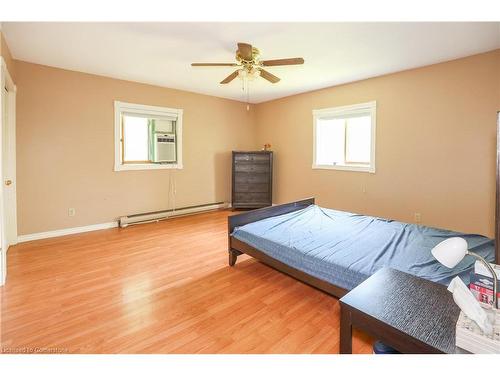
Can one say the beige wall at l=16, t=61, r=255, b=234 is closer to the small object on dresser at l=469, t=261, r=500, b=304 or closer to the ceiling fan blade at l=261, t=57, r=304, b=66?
the ceiling fan blade at l=261, t=57, r=304, b=66

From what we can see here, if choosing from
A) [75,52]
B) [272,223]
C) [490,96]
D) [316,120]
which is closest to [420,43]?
[490,96]

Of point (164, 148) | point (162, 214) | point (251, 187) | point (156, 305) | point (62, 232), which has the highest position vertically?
point (164, 148)

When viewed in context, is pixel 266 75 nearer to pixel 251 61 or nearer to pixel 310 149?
pixel 251 61

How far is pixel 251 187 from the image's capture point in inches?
220

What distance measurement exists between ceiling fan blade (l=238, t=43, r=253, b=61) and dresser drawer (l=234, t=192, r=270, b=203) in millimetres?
3174

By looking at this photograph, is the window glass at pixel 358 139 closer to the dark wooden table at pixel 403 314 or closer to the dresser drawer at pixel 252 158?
the dresser drawer at pixel 252 158

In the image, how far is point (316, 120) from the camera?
4.96m

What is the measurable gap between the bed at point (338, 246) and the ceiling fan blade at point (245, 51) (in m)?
1.70

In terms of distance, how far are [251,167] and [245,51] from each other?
3118 millimetres

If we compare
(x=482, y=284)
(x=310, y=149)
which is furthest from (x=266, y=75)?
(x=482, y=284)

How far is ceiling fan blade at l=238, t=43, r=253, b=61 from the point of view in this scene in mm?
2543

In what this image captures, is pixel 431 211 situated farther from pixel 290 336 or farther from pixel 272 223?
pixel 290 336

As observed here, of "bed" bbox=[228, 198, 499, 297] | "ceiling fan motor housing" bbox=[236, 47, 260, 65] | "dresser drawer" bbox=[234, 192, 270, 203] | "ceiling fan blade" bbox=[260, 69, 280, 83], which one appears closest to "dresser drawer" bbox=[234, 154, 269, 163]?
"dresser drawer" bbox=[234, 192, 270, 203]

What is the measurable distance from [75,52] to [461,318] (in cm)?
425
